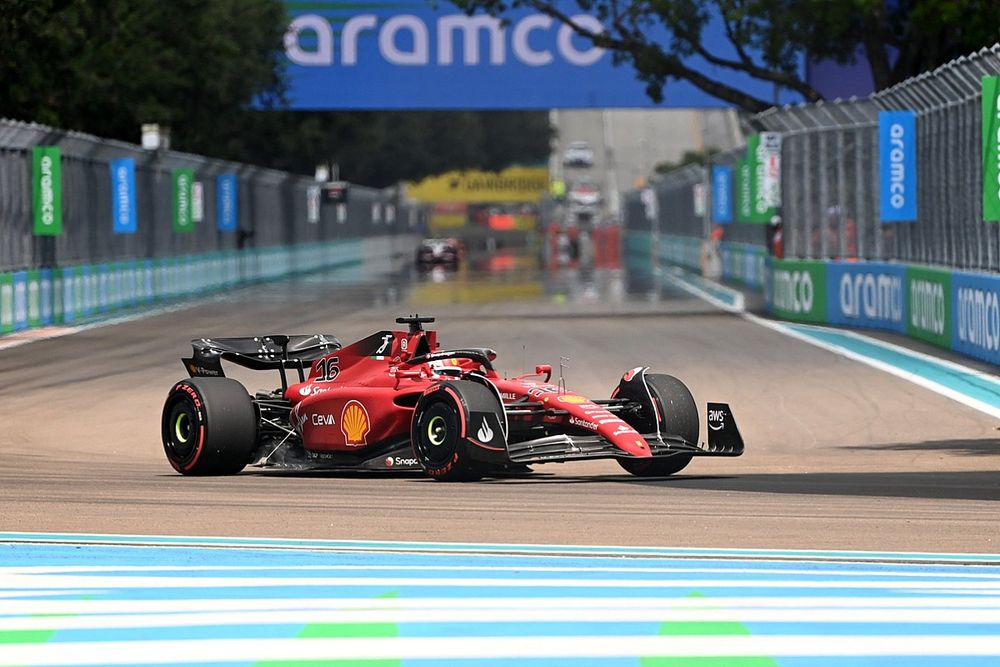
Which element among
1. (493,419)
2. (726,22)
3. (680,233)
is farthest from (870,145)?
(680,233)

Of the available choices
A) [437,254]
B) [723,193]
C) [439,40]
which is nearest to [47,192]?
[439,40]

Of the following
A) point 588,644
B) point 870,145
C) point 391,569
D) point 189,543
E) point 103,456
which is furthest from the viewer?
point 870,145

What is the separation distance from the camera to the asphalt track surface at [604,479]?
32.0ft

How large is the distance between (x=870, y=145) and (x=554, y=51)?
22.1 meters

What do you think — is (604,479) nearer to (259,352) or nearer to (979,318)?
(259,352)

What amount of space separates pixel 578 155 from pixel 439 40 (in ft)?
299

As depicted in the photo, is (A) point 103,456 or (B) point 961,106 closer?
(A) point 103,456

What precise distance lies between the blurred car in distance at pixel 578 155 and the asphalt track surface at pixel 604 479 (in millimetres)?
116237

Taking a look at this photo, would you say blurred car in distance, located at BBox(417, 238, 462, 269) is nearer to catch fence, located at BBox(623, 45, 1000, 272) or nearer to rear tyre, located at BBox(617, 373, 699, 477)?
catch fence, located at BBox(623, 45, 1000, 272)

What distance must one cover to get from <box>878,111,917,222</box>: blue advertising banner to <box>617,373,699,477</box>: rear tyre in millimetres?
15838

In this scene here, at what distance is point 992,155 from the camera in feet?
71.1

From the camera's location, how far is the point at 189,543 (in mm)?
9195

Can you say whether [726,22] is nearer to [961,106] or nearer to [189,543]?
[961,106]

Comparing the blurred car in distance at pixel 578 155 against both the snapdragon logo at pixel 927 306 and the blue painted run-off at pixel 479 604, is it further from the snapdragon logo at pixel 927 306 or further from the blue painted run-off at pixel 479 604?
the blue painted run-off at pixel 479 604
